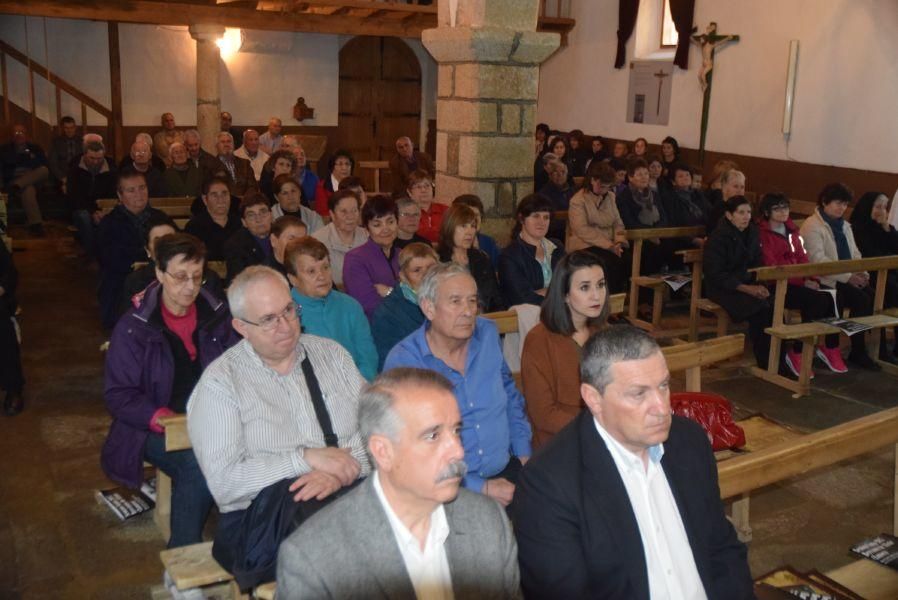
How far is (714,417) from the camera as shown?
3531 mm

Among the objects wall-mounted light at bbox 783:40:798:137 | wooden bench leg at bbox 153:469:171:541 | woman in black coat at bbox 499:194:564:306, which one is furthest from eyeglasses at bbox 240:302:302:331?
wall-mounted light at bbox 783:40:798:137

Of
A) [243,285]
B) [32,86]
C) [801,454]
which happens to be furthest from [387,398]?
[32,86]

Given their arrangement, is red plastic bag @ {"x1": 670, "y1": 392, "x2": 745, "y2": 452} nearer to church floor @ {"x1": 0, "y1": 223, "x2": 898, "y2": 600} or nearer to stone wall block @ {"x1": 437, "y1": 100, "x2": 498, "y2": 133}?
church floor @ {"x1": 0, "y1": 223, "x2": 898, "y2": 600}

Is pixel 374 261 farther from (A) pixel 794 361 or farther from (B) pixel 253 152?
(B) pixel 253 152

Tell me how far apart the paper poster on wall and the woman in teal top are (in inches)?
337

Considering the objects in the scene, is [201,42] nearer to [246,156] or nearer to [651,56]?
[246,156]

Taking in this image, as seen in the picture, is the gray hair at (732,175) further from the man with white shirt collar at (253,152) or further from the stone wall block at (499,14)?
the man with white shirt collar at (253,152)

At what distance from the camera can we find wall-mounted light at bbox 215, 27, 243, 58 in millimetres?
12375

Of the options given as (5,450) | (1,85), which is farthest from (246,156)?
(5,450)

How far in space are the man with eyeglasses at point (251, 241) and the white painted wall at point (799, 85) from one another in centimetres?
622

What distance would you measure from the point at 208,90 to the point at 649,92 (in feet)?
18.8

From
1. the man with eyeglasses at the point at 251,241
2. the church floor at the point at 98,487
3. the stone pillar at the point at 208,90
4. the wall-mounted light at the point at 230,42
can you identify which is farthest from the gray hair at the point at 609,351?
the wall-mounted light at the point at 230,42

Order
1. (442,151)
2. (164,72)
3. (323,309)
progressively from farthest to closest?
(164,72), (442,151), (323,309)

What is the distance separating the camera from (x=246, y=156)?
10.4 metres
